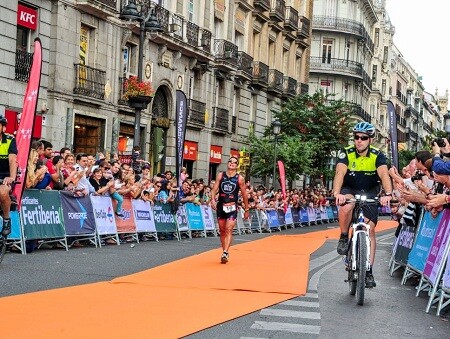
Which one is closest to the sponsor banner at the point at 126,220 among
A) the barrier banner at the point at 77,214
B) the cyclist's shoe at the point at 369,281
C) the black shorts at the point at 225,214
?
the barrier banner at the point at 77,214

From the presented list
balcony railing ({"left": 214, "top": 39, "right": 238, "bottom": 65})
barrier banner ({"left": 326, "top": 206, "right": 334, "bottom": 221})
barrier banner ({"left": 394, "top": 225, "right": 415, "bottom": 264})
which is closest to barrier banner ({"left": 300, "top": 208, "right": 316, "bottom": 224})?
barrier banner ({"left": 326, "top": 206, "right": 334, "bottom": 221})

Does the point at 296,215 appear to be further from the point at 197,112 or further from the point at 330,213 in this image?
the point at 330,213

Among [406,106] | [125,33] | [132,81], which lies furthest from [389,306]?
[406,106]

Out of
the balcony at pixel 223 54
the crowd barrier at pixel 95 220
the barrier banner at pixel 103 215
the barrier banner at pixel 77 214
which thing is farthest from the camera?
the balcony at pixel 223 54

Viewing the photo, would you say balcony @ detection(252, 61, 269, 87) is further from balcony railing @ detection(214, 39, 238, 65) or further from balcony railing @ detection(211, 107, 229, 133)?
balcony railing @ detection(214, 39, 238, 65)

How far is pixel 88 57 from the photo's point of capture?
31.1m

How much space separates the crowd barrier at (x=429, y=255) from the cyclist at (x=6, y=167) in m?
5.43

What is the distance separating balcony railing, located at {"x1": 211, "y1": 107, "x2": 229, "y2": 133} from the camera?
142 ft

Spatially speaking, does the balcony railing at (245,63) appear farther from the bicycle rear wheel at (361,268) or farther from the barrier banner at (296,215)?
the bicycle rear wheel at (361,268)

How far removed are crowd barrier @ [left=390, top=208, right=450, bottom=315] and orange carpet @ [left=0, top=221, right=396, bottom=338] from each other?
1575 mm

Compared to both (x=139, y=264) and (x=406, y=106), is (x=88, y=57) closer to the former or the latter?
(x=139, y=264)

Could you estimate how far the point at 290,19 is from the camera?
179ft

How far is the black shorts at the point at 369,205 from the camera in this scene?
11.4 m

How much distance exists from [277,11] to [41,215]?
1454 inches
